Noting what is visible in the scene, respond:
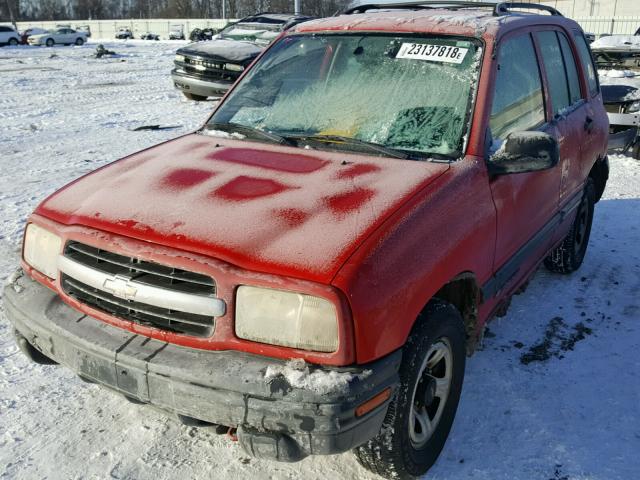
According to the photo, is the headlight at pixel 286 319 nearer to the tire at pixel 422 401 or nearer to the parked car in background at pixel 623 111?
the tire at pixel 422 401

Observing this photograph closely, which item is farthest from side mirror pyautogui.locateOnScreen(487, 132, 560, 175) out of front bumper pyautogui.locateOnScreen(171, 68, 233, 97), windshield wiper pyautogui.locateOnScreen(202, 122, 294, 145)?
front bumper pyautogui.locateOnScreen(171, 68, 233, 97)

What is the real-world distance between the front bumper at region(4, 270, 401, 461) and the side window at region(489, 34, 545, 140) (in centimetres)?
155

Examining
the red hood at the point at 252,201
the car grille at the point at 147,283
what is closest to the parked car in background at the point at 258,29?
the red hood at the point at 252,201

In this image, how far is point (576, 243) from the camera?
4742mm

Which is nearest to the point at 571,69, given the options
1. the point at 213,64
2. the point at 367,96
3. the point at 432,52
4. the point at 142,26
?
the point at 432,52

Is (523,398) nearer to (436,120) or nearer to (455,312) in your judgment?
(455,312)

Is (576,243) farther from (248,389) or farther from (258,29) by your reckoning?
(258,29)

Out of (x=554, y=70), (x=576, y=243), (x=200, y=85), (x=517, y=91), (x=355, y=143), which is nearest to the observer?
(x=355, y=143)

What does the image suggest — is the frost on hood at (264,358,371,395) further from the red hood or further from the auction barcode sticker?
the auction barcode sticker

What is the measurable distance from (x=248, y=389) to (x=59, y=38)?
4612 cm

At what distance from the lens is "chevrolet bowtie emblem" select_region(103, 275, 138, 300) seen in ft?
7.20

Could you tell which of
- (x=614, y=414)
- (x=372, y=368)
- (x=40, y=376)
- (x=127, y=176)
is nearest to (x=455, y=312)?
(x=372, y=368)

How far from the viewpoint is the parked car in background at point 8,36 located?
3856 centimetres

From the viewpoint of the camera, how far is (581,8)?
57562 millimetres
